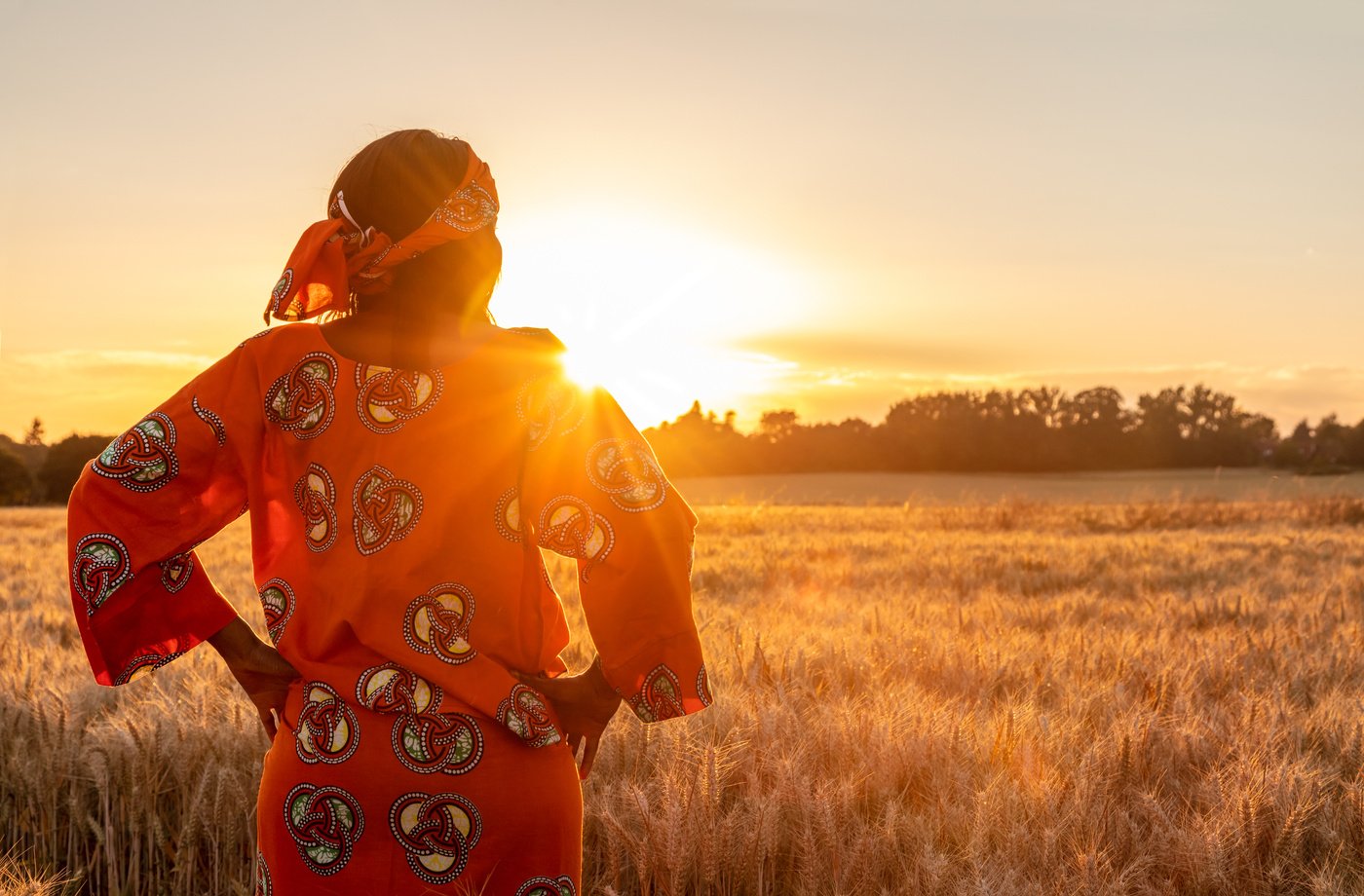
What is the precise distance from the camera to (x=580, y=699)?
1646mm

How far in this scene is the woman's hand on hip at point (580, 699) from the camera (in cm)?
164

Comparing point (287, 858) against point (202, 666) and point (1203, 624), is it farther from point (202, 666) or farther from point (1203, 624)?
point (1203, 624)

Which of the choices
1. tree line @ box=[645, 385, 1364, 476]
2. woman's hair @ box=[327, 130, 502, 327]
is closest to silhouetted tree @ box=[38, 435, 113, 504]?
tree line @ box=[645, 385, 1364, 476]

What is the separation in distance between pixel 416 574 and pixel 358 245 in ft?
1.72

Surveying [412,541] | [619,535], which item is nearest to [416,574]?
[412,541]

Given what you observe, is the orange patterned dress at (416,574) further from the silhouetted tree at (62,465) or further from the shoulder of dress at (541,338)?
the silhouetted tree at (62,465)

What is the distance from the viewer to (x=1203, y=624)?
566 centimetres

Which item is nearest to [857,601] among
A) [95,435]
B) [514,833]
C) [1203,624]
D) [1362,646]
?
[1203,624]

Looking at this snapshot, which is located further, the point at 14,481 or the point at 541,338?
the point at 14,481

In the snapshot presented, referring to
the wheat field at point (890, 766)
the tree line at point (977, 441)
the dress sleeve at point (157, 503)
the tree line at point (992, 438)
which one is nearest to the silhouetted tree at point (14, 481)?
the tree line at point (977, 441)

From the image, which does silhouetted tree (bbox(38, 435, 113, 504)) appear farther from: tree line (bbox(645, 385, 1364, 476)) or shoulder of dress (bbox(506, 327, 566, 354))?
shoulder of dress (bbox(506, 327, 566, 354))

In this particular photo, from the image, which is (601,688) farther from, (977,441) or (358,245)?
(977,441)

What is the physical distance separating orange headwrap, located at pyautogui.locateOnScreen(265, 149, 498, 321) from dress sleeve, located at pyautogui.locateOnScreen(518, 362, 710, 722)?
28cm

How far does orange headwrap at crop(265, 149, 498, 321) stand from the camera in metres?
1.57
